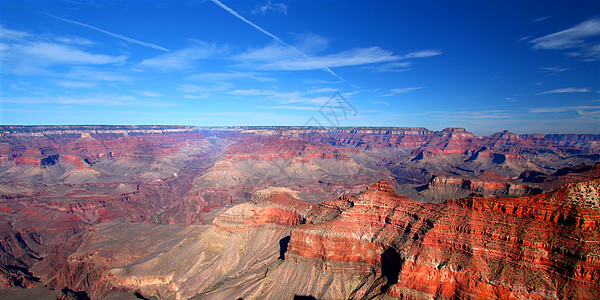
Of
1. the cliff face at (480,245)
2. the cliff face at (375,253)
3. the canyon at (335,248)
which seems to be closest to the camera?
the cliff face at (480,245)

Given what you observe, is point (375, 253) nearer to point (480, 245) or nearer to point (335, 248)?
point (335, 248)

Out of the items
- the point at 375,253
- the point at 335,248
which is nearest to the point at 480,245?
the point at 375,253

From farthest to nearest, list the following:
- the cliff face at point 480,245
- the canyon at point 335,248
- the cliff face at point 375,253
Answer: the canyon at point 335,248 → the cliff face at point 375,253 → the cliff face at point 480,245

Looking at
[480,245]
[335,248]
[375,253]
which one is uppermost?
[480,245]

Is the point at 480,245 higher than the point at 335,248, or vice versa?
the point at 480,245

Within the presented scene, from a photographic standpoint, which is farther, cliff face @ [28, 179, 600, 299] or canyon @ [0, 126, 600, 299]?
canyon @ [0, 126, 600, 299]

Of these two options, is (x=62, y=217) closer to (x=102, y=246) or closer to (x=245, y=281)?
(x=102, y=246)

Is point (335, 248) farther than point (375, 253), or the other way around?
point (335, 248)

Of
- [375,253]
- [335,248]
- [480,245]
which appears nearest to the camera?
[480,245]

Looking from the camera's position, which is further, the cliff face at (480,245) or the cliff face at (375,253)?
the cliff face at (375,253)

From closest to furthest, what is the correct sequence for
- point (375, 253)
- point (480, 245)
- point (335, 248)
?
point (480, 245) → point (375, 253) → point (335, 248)

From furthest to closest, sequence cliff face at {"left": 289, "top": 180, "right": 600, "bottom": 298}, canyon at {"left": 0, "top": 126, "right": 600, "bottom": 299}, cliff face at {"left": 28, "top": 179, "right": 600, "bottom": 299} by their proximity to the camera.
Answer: canyon at {"left": 0, "top": 126, "right": 600, "bottom": 299}
cliff face at {"left": 28, "top": 179, "right": 600, "bottom": 299}
cliff face at {"left": 289, "top": 180, "right": 600, "bottom": 298}
